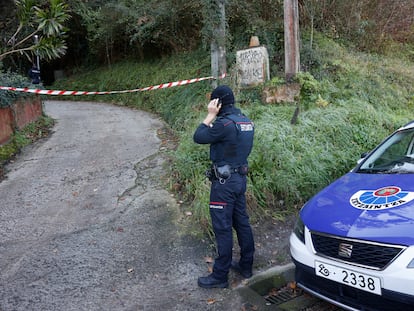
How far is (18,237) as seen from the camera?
14.8 ft

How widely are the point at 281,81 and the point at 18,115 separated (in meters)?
5.97

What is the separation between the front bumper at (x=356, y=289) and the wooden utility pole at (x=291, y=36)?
6.15 meters

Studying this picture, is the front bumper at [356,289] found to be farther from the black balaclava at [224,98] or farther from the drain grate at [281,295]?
the black balaclava at [224,98]

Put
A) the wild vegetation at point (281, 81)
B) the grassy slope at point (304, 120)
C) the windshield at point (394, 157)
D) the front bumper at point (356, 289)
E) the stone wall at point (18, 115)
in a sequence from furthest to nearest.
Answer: the stone wall at point (18, 115), the wild vegetation at point (281, 81), the grassy slope at point (304, 120), the windshield at point (394, 157), the front bumper at point (356, 289)

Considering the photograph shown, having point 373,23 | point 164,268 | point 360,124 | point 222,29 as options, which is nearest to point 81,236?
point 164,268

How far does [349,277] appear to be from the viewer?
9.11ft

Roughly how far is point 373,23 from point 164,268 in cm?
1215

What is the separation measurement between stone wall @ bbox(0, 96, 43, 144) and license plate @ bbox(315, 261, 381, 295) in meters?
6.93

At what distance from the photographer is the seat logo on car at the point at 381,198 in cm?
300

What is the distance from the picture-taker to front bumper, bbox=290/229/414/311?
2492 mm

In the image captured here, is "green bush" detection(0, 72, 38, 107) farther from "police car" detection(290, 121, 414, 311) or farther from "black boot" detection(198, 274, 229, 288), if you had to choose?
"police car" detection(290, 121, 414, 311)

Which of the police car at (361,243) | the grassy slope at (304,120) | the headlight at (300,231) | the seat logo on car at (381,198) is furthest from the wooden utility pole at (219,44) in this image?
the seat logo on car at (381,198)

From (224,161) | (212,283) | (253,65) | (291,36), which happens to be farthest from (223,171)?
(291,36)

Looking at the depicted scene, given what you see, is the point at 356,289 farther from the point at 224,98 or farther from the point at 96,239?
the point at 96,239
